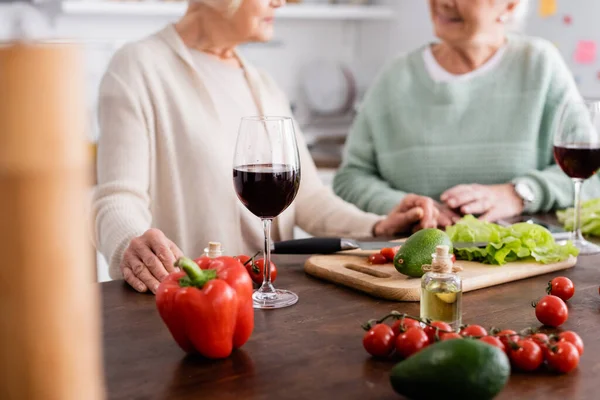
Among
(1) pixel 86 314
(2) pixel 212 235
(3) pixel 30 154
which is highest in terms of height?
(3) pixel 30 154

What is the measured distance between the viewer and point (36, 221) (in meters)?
0.41

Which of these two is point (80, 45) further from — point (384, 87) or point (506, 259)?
point (384, 87)

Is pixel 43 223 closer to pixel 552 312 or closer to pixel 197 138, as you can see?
pixel 552 312

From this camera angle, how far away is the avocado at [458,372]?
712mm

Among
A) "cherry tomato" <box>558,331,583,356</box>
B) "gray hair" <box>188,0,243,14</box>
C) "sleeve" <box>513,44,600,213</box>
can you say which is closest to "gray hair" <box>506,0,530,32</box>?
"sleeve" <box>513,44,600,213</box>

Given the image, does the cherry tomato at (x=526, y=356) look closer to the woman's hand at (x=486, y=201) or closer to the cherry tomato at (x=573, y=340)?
the cherry tomato at (x=573, y=340)

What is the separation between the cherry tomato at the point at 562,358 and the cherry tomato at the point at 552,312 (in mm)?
157

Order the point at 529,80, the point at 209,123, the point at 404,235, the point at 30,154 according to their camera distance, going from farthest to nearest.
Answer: the point at 529,80 < the point at 209,123 < the point at 404,235 < the point at 30,154

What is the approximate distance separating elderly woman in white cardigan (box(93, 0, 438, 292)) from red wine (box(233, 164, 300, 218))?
1.77 feet

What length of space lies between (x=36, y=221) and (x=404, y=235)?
4.30ft

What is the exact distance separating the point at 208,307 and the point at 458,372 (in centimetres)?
30

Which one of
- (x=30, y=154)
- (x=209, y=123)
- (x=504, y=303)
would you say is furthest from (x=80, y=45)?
(x=209, y=123)

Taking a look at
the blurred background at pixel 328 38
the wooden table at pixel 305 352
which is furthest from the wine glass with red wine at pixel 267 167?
the blurred background at pixel 328 38

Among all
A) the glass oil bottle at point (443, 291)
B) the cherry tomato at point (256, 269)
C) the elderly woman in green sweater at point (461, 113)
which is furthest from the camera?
the elderly woman in green sweater at point (461, 113)
